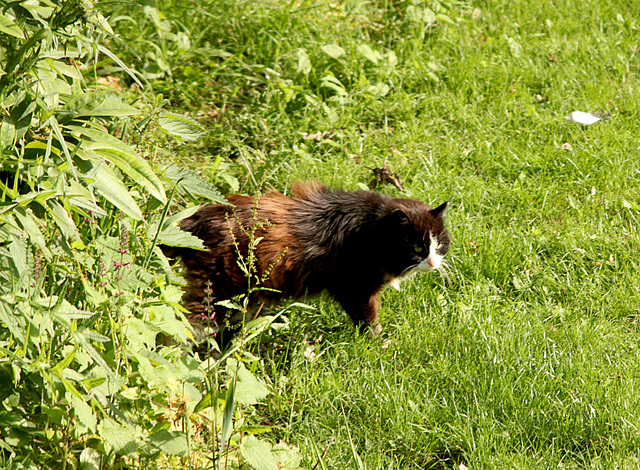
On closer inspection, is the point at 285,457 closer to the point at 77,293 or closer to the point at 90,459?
the point at 90,459

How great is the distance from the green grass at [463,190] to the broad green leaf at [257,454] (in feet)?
1.63

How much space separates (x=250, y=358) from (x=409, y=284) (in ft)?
5.25

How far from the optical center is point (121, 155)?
2521 mm

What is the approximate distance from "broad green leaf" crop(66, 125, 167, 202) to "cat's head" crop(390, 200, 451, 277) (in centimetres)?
167

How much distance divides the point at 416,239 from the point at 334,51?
2009 mm

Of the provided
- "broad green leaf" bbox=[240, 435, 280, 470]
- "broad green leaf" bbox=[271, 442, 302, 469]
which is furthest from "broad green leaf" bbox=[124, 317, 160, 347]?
"broad green leaf" bbox=[271, 442, 302, 469]

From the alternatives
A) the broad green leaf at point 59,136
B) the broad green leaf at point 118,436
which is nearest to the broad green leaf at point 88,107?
the broad green leaf at point 59,136

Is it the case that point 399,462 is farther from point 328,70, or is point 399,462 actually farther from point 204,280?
point 328,70

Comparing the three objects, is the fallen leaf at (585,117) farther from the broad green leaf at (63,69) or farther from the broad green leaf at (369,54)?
the broad green leaf at (63,69)

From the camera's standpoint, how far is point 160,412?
2.68 metres

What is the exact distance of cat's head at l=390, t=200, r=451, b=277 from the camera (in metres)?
3.91

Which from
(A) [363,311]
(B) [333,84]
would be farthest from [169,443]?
Answer: (B) [333,84]

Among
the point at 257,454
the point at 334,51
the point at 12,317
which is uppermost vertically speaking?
the point at 12,317

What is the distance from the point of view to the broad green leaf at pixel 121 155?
2.44 metres
